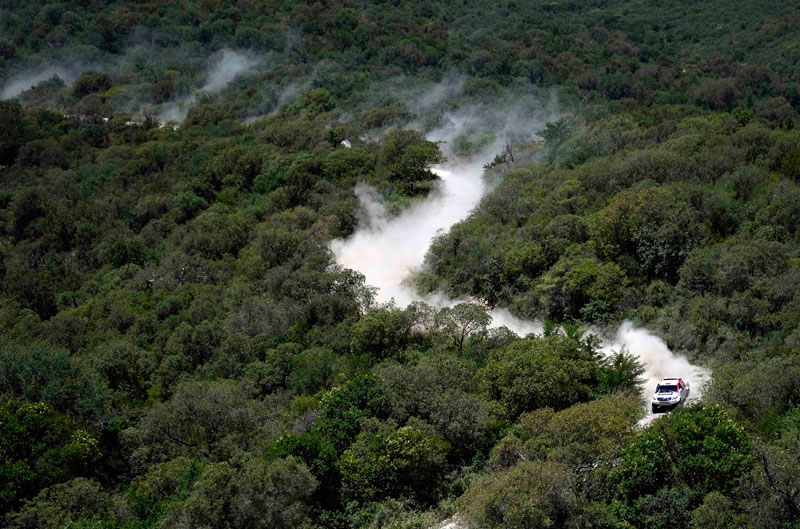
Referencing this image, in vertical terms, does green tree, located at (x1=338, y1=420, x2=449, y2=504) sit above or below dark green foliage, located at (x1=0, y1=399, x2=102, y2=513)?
above

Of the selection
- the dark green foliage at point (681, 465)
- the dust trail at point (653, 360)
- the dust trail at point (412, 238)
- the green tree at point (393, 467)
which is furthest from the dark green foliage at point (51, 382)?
the dark green foliage at point (681, 465)

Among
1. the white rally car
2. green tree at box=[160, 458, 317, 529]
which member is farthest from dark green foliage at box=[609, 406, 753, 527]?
green tree at box=[160, 458, 317, 529]

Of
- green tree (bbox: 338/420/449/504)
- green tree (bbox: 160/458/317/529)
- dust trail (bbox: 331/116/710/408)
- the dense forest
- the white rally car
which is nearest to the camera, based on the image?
green tree (bbox: 160/458/317/529)

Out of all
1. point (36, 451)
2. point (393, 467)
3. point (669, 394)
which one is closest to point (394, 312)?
point (393, 467)

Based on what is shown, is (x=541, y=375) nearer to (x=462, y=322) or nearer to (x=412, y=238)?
(x=462, y=322)

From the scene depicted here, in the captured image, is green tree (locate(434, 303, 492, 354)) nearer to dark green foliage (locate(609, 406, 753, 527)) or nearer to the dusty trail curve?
the dusty trail curve

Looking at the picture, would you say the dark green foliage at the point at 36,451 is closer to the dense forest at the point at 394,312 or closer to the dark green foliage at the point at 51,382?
the dense forest at the point at 394,312
